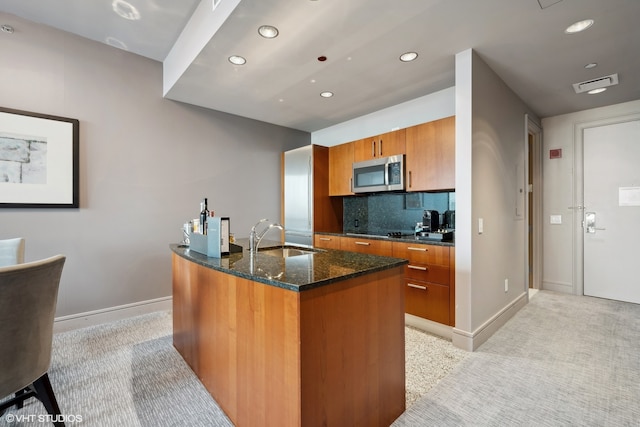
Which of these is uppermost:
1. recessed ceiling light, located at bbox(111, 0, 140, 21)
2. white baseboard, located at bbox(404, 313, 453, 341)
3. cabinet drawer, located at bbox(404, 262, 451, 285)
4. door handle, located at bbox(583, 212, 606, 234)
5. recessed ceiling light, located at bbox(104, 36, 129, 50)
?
recessed ceiling light, located at bbox(104, 36, 129, 50)

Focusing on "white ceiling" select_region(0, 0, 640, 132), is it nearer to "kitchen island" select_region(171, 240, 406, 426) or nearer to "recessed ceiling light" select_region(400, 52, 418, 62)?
"recessed ceiling light" select_region(400, 52, 418, 62)

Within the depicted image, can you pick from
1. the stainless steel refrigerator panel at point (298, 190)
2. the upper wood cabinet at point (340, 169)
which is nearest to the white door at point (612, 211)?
the upper wood cabinet at point (340, 169)

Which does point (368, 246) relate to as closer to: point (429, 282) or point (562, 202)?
point (429, 282)

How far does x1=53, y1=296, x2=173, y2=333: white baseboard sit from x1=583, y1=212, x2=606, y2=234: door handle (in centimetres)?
542

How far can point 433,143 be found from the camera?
2.93 m

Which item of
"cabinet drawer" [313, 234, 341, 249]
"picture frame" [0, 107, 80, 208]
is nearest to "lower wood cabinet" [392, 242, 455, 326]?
"cabinet drawer" [313, 234, 341, 249]

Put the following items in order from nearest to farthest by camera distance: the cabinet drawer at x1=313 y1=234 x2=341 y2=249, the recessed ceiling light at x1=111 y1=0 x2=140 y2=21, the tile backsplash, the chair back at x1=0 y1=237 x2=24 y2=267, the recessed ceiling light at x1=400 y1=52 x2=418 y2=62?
1. the chair back at x1=0 y1=237 x2=24 y2=267
2. the recessed ceiling light at x1=111 y1=0 x2=140 y2=21
3. the recessed ceiling light at x1=400 y1=52 x2=418 y2=62
4. the tile backsplash
5. the cabinet drawer at x1=313 y1=234 x2=341 y2=249

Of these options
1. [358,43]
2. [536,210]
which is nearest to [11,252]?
[358,43]

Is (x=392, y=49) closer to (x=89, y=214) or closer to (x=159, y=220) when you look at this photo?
(x=159, y=220)

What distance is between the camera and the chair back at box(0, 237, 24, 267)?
1.83 meters

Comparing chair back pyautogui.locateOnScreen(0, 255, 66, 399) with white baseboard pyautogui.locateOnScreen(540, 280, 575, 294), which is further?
white baseboard pyautogui.locateOnScreen(540, 280, 575, 294)

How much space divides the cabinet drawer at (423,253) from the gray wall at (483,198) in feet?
0.52

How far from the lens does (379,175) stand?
3428 millimetres

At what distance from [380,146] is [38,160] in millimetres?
3434
